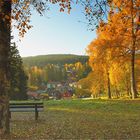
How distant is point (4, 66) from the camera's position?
50.0 feet

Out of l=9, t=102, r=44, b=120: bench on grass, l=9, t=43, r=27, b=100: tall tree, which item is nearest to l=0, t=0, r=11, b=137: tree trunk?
l=9, t=102, r=44, b=120: bench on grass

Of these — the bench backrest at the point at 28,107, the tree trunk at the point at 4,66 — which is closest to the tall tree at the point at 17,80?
the bench backrest at the point at 28,107

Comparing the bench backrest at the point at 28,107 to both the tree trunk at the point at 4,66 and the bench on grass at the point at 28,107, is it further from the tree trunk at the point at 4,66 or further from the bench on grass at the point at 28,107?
the tree trunk at the point at 4,66

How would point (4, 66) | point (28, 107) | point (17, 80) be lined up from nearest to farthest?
1. point (4, 66)
2. point (28, 107)
3. point (17, 80)

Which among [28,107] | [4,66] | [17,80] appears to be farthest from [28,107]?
[17,80]

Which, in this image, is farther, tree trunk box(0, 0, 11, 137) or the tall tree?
the tall tree

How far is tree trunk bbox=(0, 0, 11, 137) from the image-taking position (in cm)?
1501

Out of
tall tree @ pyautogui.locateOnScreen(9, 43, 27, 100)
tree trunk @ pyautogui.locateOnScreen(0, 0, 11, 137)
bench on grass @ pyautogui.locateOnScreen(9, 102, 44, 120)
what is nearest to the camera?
tree trunk @ pyautogui.locateOnScreen(0, 0, 11, 137)

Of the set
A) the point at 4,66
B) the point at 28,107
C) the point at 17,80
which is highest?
the point at 4,66

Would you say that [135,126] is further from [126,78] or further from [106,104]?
[126,78]

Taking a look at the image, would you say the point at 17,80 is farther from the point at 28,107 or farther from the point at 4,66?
the point at 4,66

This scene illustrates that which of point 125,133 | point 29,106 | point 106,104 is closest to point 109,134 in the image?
point 125,133

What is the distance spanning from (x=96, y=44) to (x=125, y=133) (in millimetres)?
25294

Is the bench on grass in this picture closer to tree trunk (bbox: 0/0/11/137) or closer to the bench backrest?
the bench backrest
